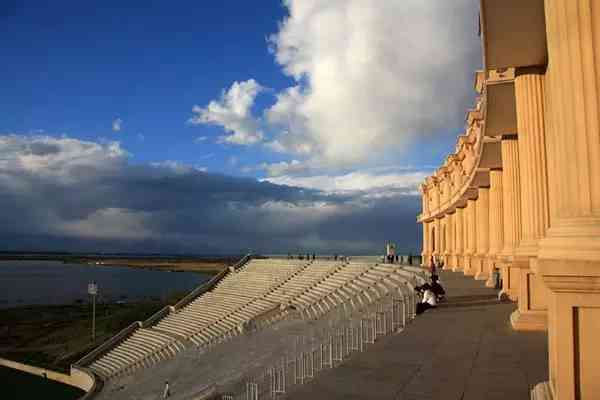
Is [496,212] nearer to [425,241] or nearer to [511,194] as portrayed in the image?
[511,194]

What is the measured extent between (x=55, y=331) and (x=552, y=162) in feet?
170

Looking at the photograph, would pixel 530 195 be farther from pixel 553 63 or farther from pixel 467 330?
pixel 553 63

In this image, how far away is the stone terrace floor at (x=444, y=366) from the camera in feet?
21.1

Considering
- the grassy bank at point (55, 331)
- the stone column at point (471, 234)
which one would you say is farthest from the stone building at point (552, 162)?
the grassy bank at point (55, 331)

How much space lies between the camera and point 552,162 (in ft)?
18.7

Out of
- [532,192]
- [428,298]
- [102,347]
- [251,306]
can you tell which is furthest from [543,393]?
[102,347]

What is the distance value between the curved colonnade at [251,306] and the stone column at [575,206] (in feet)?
58.9

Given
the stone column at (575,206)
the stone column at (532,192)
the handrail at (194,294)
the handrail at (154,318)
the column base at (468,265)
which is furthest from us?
the handrail at (194,294)

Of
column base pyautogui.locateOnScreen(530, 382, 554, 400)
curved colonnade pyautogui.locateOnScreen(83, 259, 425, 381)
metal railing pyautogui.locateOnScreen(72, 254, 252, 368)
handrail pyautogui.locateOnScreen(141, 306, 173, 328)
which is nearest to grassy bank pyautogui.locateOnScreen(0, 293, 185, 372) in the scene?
metal railing pyautogui.locateOnScreen(72, 254, 252, 368)

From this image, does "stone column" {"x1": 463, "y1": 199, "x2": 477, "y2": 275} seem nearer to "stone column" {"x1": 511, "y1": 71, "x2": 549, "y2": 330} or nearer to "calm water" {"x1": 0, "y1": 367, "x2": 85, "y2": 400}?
"stone column" {"x1": 511, "y1": 71, "x2": 549, "y2": 330}

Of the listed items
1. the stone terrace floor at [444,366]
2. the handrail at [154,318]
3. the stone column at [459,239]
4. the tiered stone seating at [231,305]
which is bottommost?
the handrail at [154,318]

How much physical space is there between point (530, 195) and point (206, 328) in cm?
2798

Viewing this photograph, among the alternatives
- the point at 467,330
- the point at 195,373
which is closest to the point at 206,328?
the point at 195,373

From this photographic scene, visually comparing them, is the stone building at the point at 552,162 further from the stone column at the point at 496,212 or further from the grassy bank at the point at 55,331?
the grassy bank at the point at 55,331
